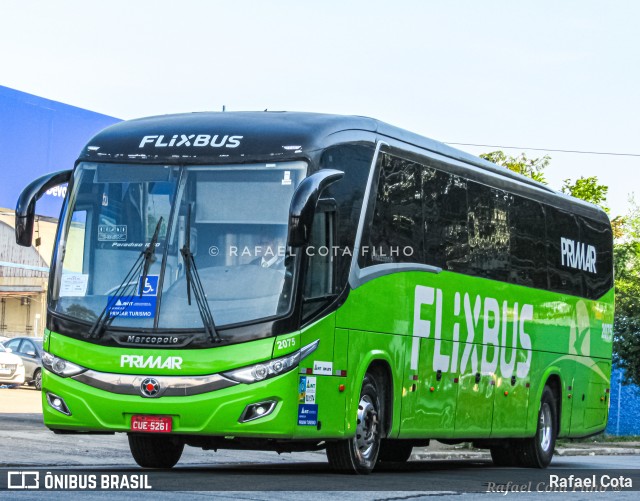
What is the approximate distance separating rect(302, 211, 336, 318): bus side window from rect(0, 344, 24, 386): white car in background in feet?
78.6

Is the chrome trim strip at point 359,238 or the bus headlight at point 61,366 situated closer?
the bus headlight at point 61,366

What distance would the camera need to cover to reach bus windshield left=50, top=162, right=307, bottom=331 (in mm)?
13484

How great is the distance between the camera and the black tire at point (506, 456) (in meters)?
20.9

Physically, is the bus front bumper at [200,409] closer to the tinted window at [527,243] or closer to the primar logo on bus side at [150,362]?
the primar logo on bus side at [150,362]

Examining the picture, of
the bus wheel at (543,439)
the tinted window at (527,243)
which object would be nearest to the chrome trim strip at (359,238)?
the tinted window at (527,243)

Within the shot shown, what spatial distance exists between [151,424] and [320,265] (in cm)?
232

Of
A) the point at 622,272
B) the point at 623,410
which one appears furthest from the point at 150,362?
the point at 622,272

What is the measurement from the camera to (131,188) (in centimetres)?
1412

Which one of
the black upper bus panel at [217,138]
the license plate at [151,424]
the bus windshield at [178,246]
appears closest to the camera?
the license plate at [151,424]

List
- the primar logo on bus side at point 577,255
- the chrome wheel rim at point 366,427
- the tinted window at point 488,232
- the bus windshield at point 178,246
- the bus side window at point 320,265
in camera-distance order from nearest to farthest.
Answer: the bus windshield at point 178,246
the bus side window at point 320,265
the chrome wheel rim at point 366,427
the tinted window at point 488,232
the primar logo on bus side at point 577,255

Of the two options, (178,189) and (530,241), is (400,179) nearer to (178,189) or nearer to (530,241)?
(178,189)

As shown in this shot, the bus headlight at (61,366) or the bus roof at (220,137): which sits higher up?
the bus roof at (220,137)

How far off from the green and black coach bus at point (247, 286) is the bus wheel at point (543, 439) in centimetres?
416

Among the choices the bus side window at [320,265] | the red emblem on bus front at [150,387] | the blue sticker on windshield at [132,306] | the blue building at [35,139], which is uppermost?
the blue building at [35,139]
